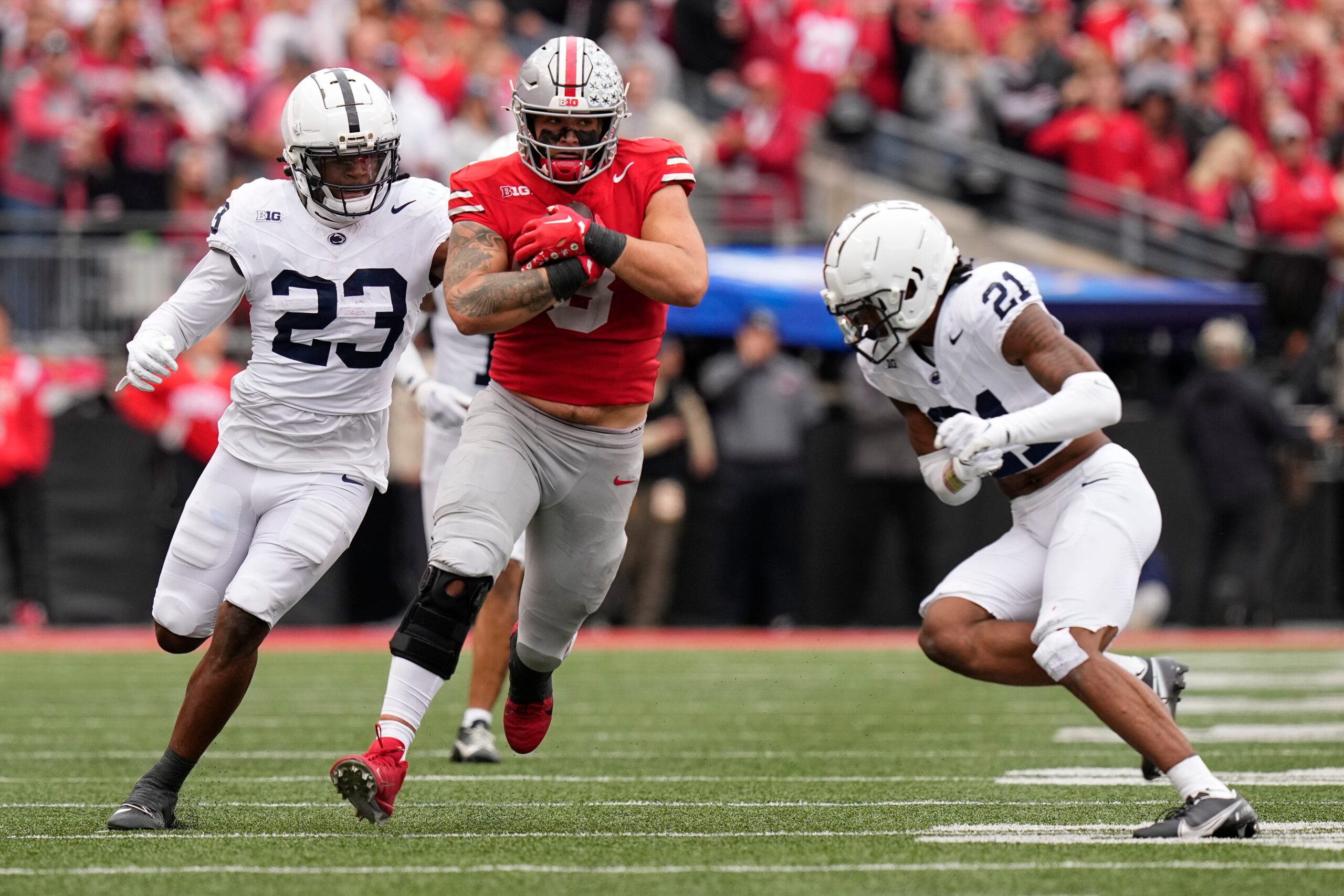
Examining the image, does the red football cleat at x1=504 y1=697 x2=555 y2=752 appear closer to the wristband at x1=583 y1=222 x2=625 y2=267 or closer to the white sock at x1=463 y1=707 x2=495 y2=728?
the white sock at x1=463 y1=707 x2=495 y2=728

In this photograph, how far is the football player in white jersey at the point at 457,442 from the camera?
672 centimetres

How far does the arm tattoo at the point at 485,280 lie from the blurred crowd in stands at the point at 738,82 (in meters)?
7.19

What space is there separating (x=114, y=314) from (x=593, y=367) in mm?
8063

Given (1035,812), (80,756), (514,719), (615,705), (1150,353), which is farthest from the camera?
(1150,353)

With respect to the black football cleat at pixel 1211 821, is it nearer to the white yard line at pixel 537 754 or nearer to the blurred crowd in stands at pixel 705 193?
the white yard line at pixel 537 754

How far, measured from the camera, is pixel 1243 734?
741 centimetres

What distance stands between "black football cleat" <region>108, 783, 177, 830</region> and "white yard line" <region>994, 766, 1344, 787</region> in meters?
2.42

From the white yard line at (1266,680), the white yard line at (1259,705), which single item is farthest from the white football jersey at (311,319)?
the white yard line at (1266,680)

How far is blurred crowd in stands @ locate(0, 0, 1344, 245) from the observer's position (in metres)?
12.7

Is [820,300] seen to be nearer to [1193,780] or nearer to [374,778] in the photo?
[1193,780]

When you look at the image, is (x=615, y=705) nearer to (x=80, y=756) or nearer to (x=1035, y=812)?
(x=80, y=756)

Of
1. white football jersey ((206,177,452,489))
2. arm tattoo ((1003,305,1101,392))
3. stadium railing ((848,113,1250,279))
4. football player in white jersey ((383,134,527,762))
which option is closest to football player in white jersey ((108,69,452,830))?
white football jersey ((206,177,452,489))

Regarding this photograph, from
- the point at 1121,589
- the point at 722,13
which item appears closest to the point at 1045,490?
the point at 1121,589

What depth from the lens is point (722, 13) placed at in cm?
1556
